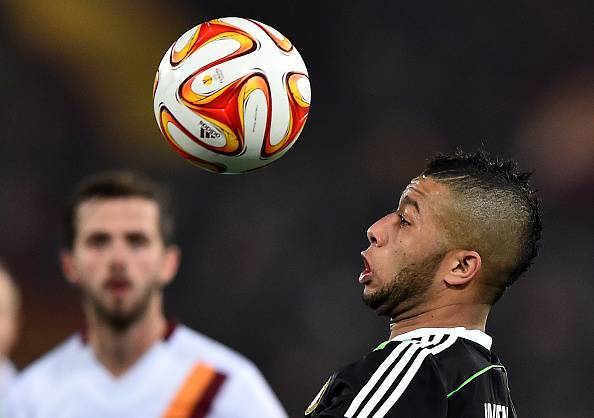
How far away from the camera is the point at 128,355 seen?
5199mm

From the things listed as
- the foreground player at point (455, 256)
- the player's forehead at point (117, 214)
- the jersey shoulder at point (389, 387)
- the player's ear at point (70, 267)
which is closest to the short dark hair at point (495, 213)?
the foreground player at point (455, 256)

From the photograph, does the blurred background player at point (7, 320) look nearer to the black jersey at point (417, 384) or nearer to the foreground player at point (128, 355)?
the foreground player at point (128, 355)

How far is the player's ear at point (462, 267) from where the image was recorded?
2873mm

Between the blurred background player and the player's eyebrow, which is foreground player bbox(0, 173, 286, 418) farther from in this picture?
the player's eyebrow

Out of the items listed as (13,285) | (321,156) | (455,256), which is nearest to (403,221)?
(455,256)

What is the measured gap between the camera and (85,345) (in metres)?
5.30

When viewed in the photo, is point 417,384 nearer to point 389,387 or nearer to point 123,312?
point 389,387

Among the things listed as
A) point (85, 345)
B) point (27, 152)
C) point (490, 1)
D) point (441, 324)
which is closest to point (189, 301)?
point (27, 152)

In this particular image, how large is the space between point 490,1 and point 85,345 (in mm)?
5909

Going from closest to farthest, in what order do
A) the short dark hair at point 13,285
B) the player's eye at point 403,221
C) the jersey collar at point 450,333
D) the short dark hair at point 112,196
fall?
the jersey collar at point 450,333
the player's eye at point 403,221
the short dark hair at point 112,196
the short dark hair at point 13,285

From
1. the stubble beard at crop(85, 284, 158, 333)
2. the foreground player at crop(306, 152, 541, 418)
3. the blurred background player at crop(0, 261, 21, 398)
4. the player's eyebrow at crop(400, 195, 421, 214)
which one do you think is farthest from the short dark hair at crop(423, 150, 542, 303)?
the blurred background player at crop(0, 261, 21, 398)

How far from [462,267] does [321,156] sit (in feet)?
19.5

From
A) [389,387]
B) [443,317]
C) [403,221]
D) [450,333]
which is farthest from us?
[403,221]

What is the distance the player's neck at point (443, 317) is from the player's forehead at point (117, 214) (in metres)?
2.71
